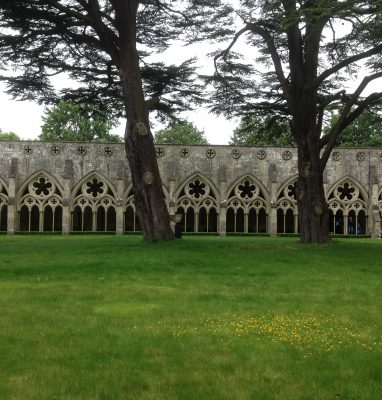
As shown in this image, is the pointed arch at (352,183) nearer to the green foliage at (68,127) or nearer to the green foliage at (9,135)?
the green foliage at (68,127)

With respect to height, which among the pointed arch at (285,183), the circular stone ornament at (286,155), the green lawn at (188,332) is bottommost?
the green lawn at (188,332)

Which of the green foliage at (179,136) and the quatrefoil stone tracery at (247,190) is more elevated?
the green foliage at (179,136)

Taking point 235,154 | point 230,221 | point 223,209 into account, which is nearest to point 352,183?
point 235,154

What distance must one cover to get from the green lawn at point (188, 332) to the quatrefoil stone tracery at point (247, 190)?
18.7 m

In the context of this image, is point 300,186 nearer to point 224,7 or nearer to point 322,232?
point 322,232

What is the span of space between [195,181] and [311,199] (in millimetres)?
13558

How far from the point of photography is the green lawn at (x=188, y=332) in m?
3.98

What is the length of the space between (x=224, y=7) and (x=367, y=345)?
13.5 m

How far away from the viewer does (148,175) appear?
51.1 ft

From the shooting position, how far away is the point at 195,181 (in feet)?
97.0

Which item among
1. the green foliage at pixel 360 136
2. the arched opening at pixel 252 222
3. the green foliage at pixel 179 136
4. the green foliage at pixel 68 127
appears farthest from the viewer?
the green foliage at pixel 179 136

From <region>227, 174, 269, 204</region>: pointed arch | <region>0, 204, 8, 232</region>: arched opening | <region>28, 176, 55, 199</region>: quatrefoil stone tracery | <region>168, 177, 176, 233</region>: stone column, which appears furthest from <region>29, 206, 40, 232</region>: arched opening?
<region>227, 174, 269, 204</region>: pointed arch

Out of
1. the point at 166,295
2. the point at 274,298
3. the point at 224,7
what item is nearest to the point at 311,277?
the point at 274,298

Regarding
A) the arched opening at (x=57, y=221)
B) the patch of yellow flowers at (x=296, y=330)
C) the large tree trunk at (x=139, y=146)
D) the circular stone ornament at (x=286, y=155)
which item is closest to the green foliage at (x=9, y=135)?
the arched opening at (x=57, y=221)
